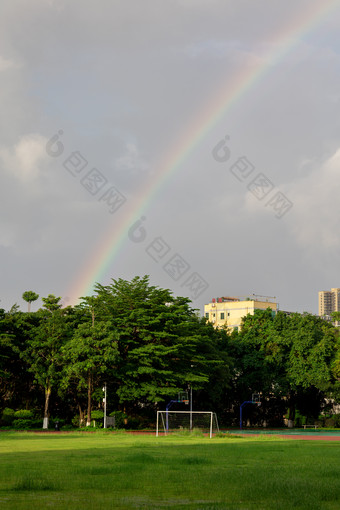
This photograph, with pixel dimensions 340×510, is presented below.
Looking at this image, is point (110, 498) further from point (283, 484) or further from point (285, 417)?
point (285, 417)

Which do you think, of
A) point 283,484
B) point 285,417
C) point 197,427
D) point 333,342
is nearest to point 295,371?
point 333,342

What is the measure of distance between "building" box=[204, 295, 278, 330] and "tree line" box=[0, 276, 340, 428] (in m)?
76.6

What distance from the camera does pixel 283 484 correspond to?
15.0 m

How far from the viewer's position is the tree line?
66750 millimetres

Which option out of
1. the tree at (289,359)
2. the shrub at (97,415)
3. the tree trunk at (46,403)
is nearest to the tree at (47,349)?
the tree trunk at (46,403)

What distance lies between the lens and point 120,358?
6544 cm

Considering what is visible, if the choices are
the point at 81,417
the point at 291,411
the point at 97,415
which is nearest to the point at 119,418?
the point at 97,415

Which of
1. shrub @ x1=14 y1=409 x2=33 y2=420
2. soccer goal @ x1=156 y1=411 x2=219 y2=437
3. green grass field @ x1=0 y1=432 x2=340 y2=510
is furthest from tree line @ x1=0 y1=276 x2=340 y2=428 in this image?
green grass field @ x1=0 y1=432 x2=340 y2=510

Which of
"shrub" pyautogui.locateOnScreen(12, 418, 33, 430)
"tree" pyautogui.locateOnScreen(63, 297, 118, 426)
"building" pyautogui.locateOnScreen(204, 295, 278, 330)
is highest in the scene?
"building" pyautogui.locateOnScreen(204, 295, 278, 330)

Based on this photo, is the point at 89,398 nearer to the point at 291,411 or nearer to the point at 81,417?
the point at 81,417

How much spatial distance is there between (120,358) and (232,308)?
10328 cm

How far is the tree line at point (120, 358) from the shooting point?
219 ft

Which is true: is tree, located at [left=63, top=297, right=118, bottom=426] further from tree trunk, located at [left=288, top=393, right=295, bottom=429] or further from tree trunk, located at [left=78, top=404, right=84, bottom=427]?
tree trunk, located at [left=288, top=393, right=295, bottom=429]

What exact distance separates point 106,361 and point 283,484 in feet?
166
